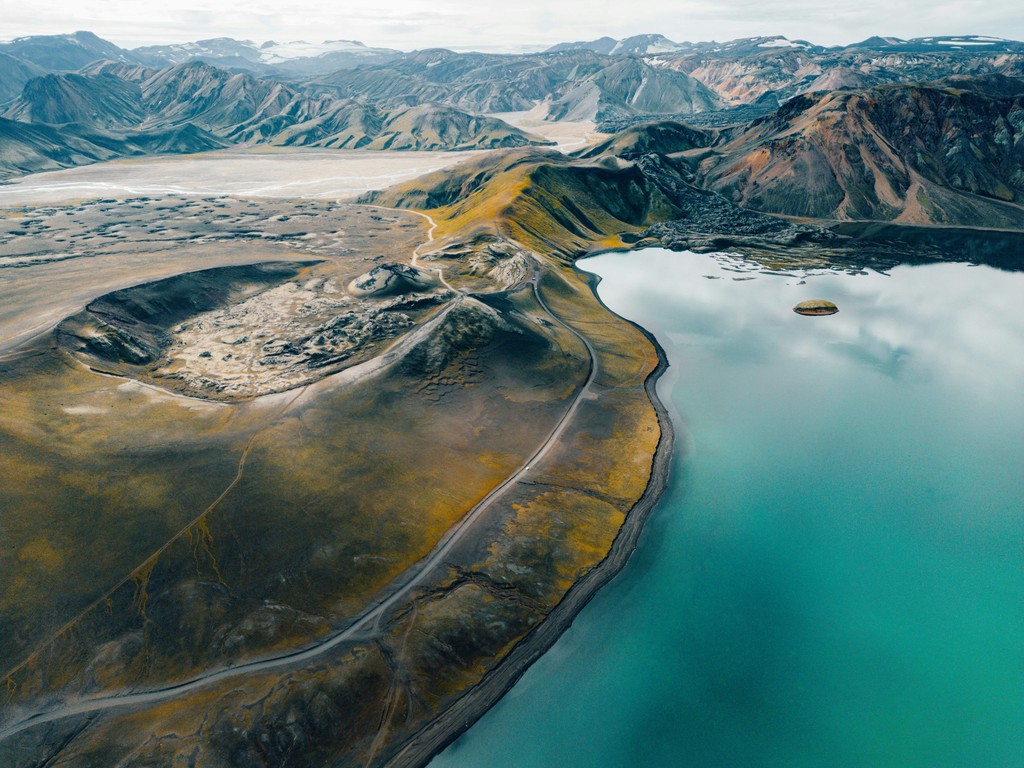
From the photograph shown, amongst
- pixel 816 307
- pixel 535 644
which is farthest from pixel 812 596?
pixel 816 307

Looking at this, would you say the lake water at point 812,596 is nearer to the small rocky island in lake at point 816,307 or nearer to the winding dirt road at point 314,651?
the winding dirt road at point 314,651

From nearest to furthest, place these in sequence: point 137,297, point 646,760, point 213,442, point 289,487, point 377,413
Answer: point 646,760
point 289,487
point 213,442
point 377,413
point 137,297

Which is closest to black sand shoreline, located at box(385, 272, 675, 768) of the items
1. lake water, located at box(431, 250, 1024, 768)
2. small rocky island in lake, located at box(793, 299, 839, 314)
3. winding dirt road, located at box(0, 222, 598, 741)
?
lake water, located at box(431, 250, 1024, 768)

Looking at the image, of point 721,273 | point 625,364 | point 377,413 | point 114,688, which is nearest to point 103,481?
point 114,688

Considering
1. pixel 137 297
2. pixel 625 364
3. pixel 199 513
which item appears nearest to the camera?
pixel 199 513

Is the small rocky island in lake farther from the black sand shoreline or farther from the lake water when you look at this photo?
the black sand shoreline

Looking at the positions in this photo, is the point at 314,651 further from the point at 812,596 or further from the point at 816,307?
the point at 816,307

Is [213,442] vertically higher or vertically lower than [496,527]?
higher

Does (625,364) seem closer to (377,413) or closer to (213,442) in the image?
(377,413)
